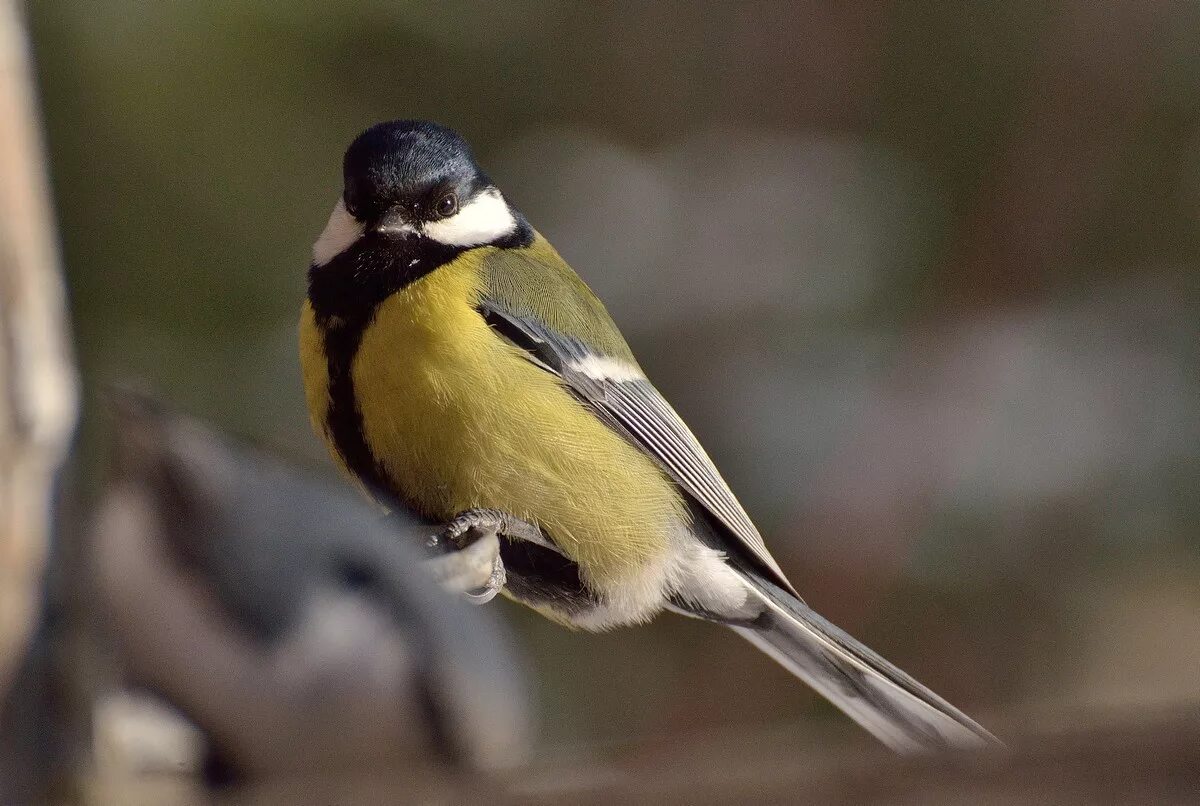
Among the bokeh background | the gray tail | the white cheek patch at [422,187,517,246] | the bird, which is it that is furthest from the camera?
the bokeh background

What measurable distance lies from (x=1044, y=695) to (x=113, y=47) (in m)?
2.18

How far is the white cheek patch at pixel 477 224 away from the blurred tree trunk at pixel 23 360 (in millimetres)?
408

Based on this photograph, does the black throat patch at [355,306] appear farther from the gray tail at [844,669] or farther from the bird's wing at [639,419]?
the gray tail at [844,669]

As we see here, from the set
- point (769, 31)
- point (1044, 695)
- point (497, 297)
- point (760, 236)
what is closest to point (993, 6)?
point (769, 31)

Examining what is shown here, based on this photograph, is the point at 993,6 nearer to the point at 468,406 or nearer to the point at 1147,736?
the point at 468,406

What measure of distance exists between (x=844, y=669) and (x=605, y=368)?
444 millimetres

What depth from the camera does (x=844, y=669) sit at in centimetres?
141

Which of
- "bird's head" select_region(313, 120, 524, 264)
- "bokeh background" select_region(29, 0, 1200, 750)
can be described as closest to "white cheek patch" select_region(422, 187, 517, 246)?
"bird's head" select_region(313, 120, 524, 264)

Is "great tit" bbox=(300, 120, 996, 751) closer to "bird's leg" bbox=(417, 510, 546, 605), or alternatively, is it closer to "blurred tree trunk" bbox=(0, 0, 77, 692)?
"bird's leg" bbox=(417, 510, 546, 605)

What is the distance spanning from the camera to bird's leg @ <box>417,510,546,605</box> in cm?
111

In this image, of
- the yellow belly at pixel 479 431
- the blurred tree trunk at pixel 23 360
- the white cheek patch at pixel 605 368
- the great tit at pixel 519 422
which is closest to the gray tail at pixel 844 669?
the great tit at pixel 519 422

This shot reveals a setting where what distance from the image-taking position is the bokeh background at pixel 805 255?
7.68 feet

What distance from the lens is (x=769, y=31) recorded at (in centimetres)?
280

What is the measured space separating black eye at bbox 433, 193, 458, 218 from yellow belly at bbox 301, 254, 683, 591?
56 mm
